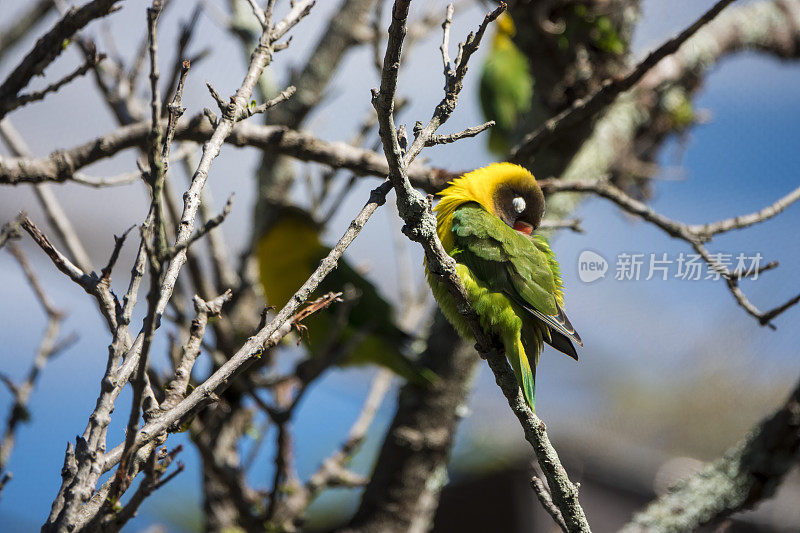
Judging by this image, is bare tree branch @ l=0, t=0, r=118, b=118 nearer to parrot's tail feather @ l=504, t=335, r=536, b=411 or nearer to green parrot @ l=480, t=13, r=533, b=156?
parrot's tail feather @ l=504, t=335, r=536, b=411

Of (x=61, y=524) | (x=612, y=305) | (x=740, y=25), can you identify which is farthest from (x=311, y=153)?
(x=740, y=25)

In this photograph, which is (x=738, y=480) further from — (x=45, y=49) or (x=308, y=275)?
(x=308, y=275)

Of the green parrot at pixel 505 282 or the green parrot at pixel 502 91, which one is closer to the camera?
the green parrot at pixel 505 282

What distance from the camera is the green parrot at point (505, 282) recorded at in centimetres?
177

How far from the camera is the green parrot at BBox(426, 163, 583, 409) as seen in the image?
5.79 feet

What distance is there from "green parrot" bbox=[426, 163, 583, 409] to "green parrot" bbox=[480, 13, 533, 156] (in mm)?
Result: 2901

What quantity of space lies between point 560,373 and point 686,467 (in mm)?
1178

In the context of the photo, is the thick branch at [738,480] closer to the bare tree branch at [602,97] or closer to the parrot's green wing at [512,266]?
the parrot's green wing at [512,266]

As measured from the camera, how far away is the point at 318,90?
3316mm

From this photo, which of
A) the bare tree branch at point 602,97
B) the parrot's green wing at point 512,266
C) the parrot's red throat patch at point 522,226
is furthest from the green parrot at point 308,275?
the parrot's green wing at point 512,266

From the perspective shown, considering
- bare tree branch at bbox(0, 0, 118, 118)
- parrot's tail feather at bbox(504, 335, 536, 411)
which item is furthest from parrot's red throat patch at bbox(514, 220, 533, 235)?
bare tree branch at bbox(0, 0, 118, 118)

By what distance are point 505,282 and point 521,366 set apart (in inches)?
8.7

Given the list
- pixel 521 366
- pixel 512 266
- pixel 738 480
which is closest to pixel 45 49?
pixel 512 266

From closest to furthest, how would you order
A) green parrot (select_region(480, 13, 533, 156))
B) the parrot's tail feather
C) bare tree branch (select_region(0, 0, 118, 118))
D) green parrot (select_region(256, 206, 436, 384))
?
bare tree branch (select_region(0, 0, 118, 118)), the parrot's tail feather, green parrot (select_region(256, 206, 436, 384)), green parrot (select_region(480, 13, 533, 156))
